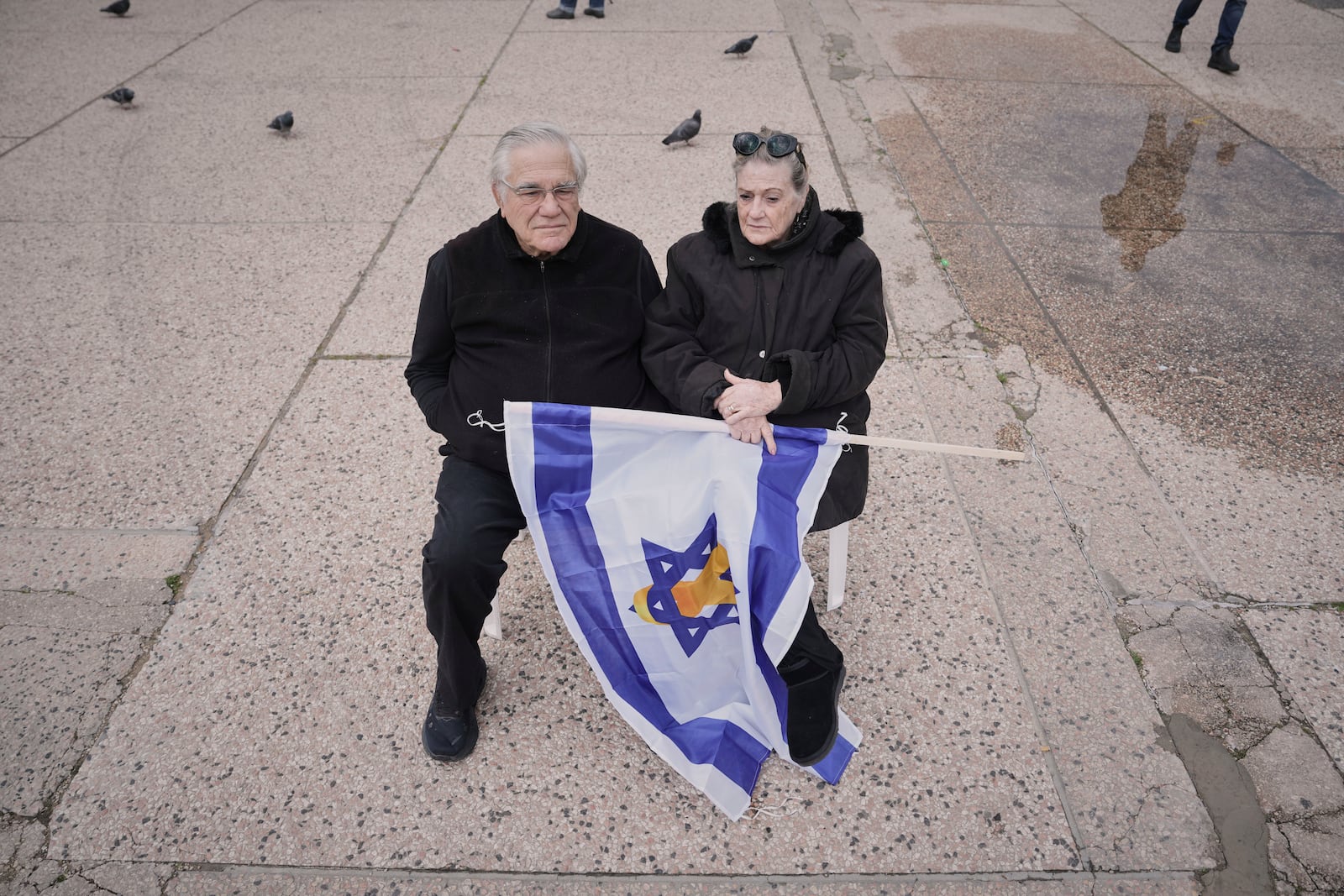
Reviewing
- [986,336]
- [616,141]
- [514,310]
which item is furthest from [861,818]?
[616,141]

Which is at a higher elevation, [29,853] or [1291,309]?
[1291,309]

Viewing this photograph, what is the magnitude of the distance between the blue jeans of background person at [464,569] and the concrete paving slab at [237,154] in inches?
140

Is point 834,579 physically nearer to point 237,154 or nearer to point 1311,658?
point 1311,658

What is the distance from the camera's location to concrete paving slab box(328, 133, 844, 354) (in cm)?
442

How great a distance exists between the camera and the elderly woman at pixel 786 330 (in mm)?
2385

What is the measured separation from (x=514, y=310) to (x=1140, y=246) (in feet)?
13.7

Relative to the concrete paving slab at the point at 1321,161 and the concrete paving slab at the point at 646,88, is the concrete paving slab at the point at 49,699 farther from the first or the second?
the concrete paving slab at the point at 1321,161

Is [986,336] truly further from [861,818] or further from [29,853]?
[29,853]

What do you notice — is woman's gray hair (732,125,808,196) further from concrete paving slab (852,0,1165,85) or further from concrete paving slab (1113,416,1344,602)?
concrete paving slab (852,0,1165,85)

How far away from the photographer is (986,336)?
4.22m

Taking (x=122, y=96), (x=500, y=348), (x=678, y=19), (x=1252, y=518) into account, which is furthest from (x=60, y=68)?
(x=1252, y=518)

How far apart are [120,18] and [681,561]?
1089 cm

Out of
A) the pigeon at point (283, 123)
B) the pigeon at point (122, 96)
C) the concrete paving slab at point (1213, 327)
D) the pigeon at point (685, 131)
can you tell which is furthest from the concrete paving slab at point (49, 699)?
the pigeon at point (122, 96)

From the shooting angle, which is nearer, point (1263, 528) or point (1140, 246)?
point (1263, 528)
